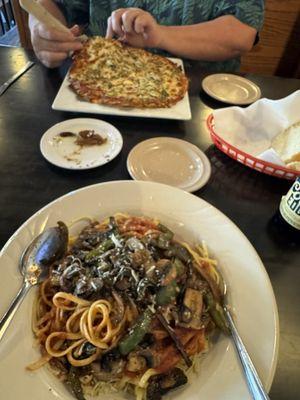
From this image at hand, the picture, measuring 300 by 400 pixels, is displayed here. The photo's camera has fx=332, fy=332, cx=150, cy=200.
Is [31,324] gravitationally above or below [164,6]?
below

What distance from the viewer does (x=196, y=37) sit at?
84.5 inches

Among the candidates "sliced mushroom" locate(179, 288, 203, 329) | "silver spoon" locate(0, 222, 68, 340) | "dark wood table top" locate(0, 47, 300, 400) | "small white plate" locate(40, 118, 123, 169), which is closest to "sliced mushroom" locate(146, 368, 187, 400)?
"sliced mushroom" locate(179, 288, 203, 329)


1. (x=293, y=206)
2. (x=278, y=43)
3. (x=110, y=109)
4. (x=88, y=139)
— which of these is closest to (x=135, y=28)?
(x=110, y=109)

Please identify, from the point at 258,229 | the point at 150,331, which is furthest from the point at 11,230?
the point at 258,229

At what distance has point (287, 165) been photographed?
1.41 metres

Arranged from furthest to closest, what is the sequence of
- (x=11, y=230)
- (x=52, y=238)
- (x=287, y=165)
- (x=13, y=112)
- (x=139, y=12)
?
(x=139, y=12), (x=13, y=112), (x=287, y=165), (x=11, y=230), (x=52, y=238)

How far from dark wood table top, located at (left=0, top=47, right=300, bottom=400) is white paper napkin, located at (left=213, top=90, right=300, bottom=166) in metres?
0.11

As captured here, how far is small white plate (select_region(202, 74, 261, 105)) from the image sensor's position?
6.21 feet

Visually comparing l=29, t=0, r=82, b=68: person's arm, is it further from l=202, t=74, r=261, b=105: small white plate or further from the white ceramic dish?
the white ceramic dish

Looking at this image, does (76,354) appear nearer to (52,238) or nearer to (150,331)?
(150,331)

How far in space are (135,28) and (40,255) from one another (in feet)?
5.21

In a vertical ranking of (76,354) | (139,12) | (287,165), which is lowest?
(76,354)

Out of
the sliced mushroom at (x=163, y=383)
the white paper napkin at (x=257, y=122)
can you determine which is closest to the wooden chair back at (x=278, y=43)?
the white paper napkin at (x=257, y=122)

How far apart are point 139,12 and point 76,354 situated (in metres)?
1.88
